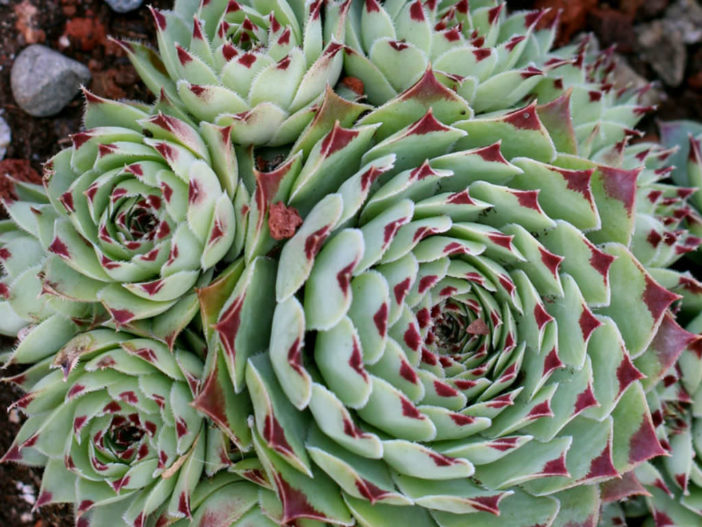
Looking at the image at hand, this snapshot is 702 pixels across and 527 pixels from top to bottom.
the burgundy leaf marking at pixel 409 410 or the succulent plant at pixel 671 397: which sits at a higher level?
the burgundy leaf marking at pixel 409 410

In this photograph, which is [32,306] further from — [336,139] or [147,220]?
[336,139]

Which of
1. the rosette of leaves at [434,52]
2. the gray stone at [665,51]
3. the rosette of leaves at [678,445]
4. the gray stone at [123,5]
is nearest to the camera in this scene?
the rosette of leaves at [434,52]

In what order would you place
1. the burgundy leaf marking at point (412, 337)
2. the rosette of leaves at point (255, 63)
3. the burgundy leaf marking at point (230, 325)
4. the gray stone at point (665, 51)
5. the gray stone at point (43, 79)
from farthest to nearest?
the gray stone at point (665, 51) → the gray stone at point (43, 79) → the rosette of leaves at point (255, 63) → the burgundy leaf marking at point (412, 337) → the burgundy leaf marking at point (230, 325)

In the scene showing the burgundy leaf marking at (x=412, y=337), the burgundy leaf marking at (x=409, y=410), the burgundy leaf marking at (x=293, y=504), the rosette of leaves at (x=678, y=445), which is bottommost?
the rosette of leaves at (x=678, y=445)

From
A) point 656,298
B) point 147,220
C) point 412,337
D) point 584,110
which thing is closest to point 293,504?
point 412,337

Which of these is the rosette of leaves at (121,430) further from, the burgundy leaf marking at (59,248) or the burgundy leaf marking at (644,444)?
the burgundy leaf marking at (644,444)

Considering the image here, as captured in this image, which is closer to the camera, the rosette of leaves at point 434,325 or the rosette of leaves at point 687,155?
the rosette of leaves at point 434,325

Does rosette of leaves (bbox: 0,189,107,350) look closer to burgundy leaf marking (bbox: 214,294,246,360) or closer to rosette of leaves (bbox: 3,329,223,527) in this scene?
rosette of leaves (bbox: 3,329,223,527)

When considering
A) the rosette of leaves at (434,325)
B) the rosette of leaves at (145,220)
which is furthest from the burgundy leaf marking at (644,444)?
the rosette of leaves at (145,220)
